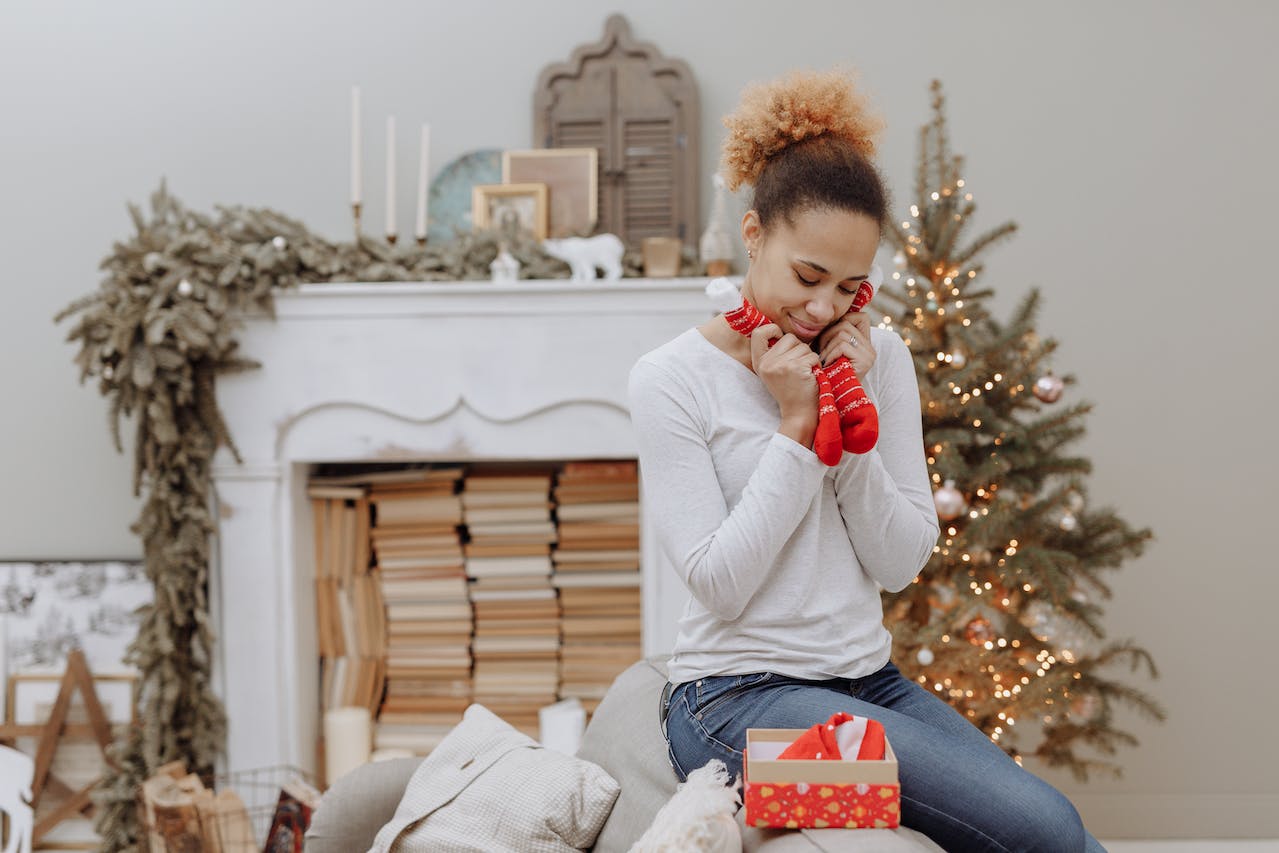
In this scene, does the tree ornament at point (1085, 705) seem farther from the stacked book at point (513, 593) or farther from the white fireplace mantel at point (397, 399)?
the stacked book at point (513, 593)

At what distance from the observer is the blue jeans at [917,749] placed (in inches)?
43.6

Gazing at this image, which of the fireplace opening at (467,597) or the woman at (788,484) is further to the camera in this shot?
the fireplace opening at (467,597)

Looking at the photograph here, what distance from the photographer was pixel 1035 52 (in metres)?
Answer: 2.84

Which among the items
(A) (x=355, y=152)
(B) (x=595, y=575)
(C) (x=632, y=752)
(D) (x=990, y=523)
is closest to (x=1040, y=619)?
(D) (x=990, y=523)

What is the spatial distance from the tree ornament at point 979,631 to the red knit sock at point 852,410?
3.94 ft

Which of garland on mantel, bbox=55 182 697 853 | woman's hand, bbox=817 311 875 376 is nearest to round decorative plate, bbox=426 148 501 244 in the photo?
garland on mantel, bbox=55 182 697 853

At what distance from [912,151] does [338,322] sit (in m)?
1.53

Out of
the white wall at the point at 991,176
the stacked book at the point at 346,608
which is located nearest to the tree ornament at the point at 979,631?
the white wall at the point at 991,176

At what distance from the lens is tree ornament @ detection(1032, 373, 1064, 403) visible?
229 cm

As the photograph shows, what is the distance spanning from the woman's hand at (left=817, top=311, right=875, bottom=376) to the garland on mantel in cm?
134

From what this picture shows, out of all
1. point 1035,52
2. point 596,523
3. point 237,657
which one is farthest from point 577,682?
point 1035,52

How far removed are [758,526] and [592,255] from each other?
147cm

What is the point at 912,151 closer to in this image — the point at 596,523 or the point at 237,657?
the point at 596,523

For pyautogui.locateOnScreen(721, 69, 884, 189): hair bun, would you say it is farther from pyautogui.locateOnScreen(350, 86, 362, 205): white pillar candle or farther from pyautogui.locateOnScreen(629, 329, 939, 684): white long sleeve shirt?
pyautogui.locateOnScreen(350, 86, 362, 205): white pillar candle
